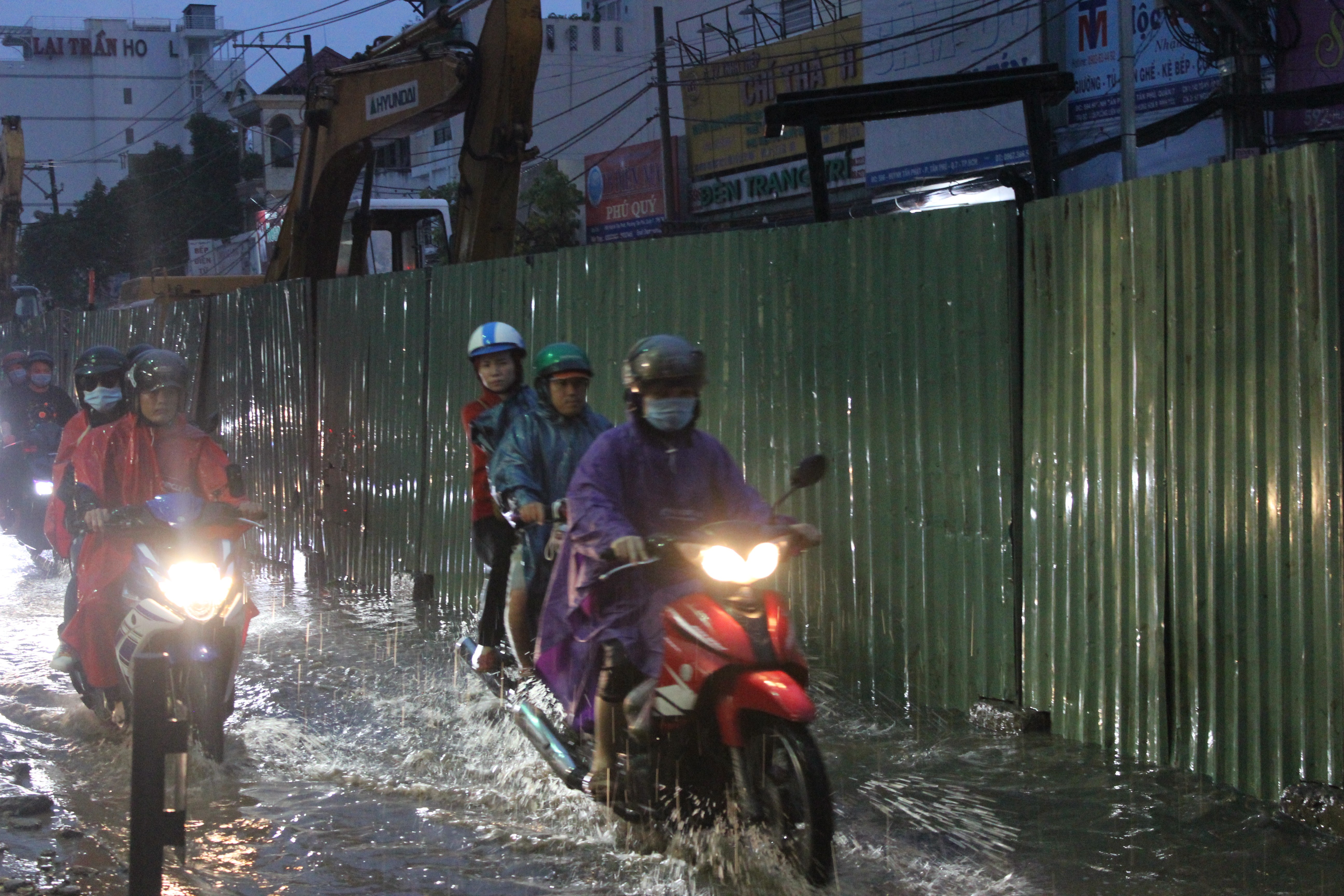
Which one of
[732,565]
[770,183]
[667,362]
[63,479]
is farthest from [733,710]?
[770,183]

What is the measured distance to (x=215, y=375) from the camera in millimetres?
14602

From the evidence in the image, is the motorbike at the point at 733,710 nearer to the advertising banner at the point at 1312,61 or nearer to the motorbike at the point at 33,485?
the motorbike at the point at 33,485

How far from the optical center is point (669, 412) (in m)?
4.92

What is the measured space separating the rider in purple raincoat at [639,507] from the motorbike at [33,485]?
8.61 meters

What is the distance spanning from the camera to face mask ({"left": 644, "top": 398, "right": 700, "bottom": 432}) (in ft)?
16.1

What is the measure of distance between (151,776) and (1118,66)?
62.4ft

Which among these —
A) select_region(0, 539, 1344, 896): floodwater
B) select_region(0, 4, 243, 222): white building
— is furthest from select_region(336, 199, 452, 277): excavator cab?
select_region(0, 4, 243, 222): white building

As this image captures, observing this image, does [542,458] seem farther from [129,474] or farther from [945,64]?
[945,64]

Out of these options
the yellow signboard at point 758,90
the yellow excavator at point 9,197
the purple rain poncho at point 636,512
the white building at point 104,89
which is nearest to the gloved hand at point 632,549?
the purple rain poncho at point 636,512

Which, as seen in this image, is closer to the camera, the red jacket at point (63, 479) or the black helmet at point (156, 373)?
the black helmet at point (156, 373)

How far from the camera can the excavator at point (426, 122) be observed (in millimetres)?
11562

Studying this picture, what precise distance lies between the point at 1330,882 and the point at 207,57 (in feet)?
321

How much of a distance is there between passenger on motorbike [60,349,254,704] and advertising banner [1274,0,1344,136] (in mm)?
14431

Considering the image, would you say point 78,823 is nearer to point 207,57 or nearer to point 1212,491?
point 1212,491
